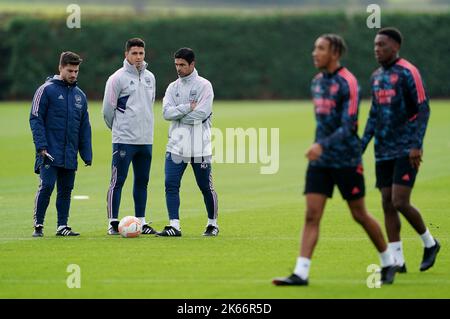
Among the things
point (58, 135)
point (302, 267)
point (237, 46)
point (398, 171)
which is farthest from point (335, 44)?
point (237, 46)

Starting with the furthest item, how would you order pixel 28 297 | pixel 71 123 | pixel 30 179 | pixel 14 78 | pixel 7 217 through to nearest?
pixel 14 78 → pixel 30 179 → pixel 7 217 → pixel 71 123 → pixel 28 297

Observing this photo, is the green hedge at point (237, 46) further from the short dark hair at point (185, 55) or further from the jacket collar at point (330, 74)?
the jacket collar at point (330, 74)

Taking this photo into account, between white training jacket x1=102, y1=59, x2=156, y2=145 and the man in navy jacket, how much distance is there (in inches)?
15.4

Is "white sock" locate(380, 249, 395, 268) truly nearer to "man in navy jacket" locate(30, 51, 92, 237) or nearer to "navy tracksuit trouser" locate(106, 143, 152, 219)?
"navy tracksuit trouser" locate(106, 143, 152, 219)

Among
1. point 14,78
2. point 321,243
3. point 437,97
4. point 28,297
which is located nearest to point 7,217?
point 321,243

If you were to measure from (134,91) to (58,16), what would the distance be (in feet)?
145

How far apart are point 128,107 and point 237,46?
43390mm

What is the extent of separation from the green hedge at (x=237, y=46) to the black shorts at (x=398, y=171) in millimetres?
44667

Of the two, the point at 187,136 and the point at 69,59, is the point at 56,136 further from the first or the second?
the point at 187,136

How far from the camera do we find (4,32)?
5516 centimetres

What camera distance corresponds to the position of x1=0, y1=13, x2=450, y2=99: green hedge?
5547cm

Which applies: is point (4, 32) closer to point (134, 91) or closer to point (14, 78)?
point (14, 78)

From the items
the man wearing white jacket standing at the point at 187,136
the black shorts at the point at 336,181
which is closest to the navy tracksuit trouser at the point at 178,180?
the man wearing white jacket standing at the point at 187,136

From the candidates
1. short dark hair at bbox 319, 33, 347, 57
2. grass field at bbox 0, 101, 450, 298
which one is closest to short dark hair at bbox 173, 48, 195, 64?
grass field at bbox 0, 101, 450, 298
